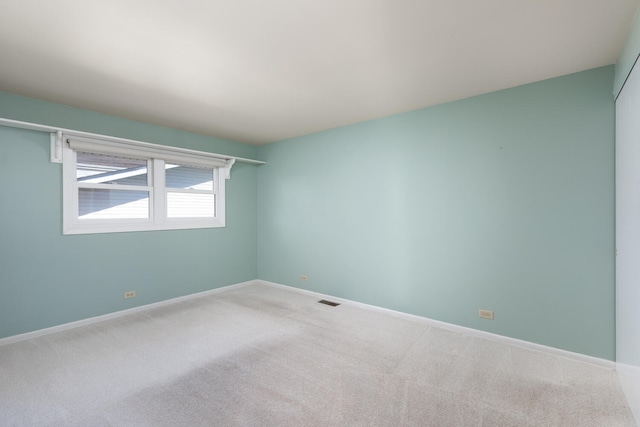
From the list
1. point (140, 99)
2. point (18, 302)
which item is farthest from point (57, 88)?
point (18, 302)

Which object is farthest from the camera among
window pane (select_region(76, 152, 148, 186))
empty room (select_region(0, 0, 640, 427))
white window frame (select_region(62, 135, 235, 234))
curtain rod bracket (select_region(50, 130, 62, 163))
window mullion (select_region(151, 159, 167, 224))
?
window mullion (select_region(151, 159, 167, 224))

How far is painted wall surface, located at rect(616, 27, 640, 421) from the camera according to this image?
1.73m

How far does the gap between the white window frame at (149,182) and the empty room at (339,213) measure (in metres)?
0.03

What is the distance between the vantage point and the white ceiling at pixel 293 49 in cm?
169

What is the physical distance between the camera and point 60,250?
122 inches

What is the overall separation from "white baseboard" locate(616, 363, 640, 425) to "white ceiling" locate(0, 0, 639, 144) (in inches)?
85.6

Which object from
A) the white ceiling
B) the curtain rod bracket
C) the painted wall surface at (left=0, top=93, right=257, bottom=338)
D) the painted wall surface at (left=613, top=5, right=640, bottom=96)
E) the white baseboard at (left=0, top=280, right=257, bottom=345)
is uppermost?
the white ceiling

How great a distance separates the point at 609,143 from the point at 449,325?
7.02 feet

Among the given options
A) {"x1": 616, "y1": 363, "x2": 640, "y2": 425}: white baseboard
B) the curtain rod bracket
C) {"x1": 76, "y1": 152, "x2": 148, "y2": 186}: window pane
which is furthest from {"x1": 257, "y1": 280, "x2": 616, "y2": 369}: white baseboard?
the curtain rod bracket

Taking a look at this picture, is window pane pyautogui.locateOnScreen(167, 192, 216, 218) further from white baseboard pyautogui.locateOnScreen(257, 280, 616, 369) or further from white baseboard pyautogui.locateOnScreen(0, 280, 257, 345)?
white baseboard pyautogui.locateOnScreen(257, 280, 616, 369)

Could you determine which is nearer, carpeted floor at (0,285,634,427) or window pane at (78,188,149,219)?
carpeted floor at (0,285,634,427)

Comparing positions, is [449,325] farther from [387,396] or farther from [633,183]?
[633,183]

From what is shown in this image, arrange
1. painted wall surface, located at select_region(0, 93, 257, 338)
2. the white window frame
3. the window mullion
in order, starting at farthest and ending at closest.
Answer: the window mullion
the white window frame
painted wall surface, located at select_region(0, 93, 257, 338)

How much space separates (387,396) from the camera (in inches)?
77.2
